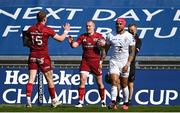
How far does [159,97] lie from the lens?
16.6 meters

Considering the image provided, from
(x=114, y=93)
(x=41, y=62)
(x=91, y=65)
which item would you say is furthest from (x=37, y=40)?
(x=114, y=93)

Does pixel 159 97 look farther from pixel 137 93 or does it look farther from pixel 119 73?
pixel 119 73

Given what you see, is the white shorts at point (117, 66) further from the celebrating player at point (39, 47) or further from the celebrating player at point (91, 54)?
the celebrating player at point (39, 47)

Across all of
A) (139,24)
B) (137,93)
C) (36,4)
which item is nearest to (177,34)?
(139,24)

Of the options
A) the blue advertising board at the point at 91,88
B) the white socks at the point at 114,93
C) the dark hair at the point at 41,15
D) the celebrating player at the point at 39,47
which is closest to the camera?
the white socks at the point at 114,93

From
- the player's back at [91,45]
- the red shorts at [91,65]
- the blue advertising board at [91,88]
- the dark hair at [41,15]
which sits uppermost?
the dark hair at [41,15]

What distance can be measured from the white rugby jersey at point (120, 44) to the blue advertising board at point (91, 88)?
3404mm

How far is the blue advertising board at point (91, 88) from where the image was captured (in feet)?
54.3

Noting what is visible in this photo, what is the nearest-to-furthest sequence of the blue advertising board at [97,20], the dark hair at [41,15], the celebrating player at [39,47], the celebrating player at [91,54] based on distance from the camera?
the dark hair at [41,15] < the celebrating player at [39,47] < the celebrating player at [91,54] < the blue advertising board at [97,20]

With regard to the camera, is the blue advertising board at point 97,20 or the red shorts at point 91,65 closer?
the red shorts at point 91,65

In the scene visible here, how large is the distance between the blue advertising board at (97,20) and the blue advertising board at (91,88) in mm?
903

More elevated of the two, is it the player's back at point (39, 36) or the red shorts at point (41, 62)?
the player's back at point (39, 36)

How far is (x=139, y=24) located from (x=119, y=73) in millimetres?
4661

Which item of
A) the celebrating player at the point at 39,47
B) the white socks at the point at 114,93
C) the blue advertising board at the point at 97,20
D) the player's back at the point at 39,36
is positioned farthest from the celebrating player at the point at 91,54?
the blue advertising board at the point at 97,20
